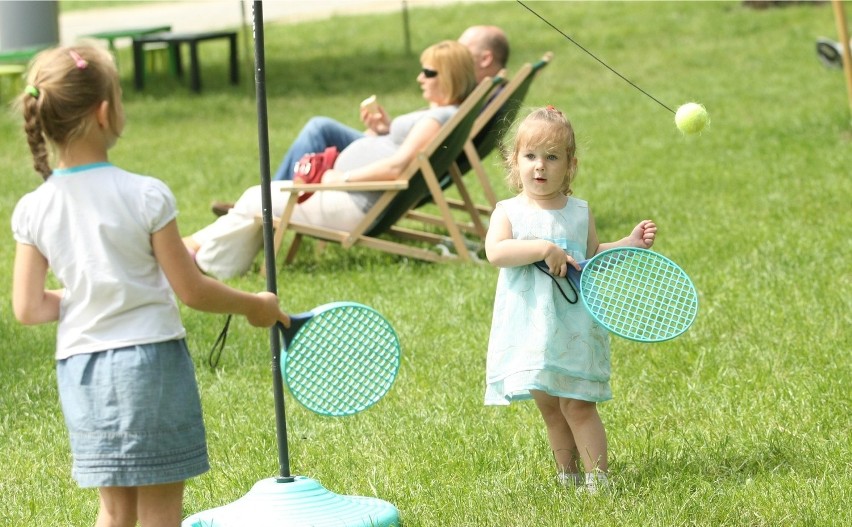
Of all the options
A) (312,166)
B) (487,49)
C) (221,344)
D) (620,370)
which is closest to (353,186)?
(312,166)

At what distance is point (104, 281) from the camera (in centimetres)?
251

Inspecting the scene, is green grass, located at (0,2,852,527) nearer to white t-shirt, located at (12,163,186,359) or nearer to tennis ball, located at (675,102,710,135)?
tennis ball, located at (675,102,710,135)

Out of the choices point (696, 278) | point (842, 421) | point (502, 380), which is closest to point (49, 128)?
point (502, 380)

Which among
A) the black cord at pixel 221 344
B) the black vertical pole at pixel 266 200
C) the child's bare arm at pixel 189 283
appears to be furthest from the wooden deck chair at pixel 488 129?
the child's bare arm at pixel 189 283

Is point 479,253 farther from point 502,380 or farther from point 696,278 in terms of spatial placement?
point 502,380

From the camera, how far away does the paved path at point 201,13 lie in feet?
70.7

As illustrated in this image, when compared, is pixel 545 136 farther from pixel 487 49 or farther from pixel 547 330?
pixel 487 49

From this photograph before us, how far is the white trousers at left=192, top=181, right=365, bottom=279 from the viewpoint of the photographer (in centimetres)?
659

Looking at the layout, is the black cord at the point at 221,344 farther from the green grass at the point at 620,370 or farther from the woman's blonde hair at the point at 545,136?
the woman's blonde hair at the point at 545,136

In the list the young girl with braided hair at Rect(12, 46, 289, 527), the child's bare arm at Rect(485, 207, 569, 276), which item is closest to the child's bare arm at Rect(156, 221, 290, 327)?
the young girl with braided hair at Rect(12, 46, 289, 527)

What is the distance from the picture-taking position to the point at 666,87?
46.1ft

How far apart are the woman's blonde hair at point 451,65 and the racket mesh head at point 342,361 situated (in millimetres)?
3512

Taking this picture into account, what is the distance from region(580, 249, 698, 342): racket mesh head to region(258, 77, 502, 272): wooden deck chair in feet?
10.0

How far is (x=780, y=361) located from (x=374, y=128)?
3.22m
